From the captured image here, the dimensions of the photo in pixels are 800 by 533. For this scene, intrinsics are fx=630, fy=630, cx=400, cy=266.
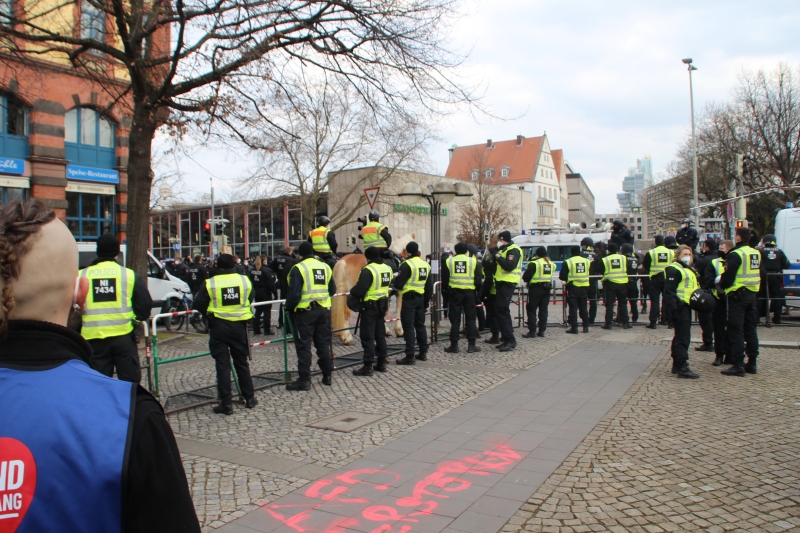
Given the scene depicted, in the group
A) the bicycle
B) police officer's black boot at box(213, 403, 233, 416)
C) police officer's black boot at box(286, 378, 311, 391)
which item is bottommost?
police officer's black boot at box(213, 403, 233, 416)

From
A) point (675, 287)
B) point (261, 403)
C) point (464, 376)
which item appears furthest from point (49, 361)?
point (675, 287)

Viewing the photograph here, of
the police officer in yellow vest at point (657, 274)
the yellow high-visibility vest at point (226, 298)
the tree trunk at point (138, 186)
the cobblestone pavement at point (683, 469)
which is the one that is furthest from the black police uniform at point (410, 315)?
the police officer in yellow vest at point (657, 274)

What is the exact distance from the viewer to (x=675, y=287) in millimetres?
9188

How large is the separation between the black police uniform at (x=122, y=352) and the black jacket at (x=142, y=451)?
5.16 metres

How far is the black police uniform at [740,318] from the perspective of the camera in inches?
353

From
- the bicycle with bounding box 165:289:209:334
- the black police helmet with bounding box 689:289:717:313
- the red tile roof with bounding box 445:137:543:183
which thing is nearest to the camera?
the black police helmet with bounding box 689:289:717:313

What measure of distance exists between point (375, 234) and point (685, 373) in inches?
222

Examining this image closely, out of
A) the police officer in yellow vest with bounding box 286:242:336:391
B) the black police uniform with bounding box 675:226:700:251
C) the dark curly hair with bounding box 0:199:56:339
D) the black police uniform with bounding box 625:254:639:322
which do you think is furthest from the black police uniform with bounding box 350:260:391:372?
the black police uniform with bounding box 675:226:700:251

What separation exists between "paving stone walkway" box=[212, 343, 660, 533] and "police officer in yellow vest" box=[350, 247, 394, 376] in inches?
88.0

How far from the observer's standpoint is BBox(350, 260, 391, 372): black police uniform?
9.55 meters

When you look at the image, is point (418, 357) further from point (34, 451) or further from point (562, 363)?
point (34, 451)

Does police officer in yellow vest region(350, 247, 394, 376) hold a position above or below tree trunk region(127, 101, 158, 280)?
below

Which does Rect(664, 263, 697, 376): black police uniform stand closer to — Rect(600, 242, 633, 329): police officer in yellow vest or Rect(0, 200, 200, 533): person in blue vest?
Rect(600, 242, 633, 329): police officer in yellow vest

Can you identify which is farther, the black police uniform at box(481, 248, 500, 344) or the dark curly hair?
the black police uniform at box(481, 248, 500, 344)
